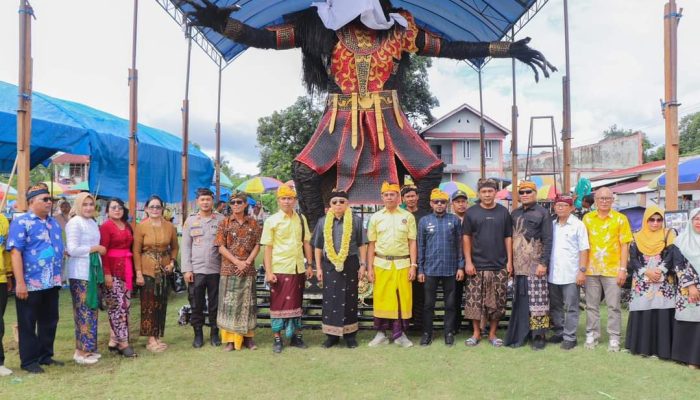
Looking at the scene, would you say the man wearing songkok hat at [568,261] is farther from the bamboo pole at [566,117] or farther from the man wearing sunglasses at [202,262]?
the man wearing sunglasses at [202,262]

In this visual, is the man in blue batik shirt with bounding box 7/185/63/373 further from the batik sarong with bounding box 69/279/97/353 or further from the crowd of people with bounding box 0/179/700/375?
the crowd of people with bounding box 0/179/700/375

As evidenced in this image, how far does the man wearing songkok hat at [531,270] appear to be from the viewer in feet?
14.4

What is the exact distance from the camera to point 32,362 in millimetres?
3816

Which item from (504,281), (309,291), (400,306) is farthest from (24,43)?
(504,281)

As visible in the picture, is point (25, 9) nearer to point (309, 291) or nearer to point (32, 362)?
point (32, 362)

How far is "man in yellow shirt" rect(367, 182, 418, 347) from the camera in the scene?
14.6ft

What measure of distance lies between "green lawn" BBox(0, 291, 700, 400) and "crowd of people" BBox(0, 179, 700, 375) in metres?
0.21

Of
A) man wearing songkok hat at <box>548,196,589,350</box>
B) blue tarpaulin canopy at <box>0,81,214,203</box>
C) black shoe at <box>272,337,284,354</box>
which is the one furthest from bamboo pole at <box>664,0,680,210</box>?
blue tarpaulin canopy at <box>0,81,214,203</box>

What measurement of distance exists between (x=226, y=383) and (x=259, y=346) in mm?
996

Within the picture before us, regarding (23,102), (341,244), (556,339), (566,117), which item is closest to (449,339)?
(556,339)

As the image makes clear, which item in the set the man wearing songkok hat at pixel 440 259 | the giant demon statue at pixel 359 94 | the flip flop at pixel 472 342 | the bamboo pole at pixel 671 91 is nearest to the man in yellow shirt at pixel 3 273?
the giant demon statue at pixel 359 94

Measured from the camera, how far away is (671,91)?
4.16 meters

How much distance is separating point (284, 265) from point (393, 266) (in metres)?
0.91

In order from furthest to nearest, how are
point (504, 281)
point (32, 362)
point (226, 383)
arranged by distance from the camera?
point (504, 281) < point (32, 362) < point (226, 383)
